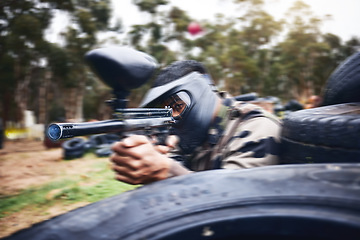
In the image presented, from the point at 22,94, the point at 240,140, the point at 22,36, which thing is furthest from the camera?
the point at 22,94

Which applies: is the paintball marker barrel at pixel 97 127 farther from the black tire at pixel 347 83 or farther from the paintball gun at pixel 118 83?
the black tire at pixel 347 83

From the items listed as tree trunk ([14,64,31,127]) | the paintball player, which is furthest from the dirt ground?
tree trunk ([14,64,31,127])

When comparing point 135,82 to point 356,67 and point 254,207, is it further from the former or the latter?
point 356,67

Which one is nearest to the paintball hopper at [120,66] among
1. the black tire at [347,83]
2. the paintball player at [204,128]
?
the paintball player at [204,128]

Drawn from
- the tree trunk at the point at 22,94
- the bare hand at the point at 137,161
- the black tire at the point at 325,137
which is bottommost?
the bare hand at the point at 137,161

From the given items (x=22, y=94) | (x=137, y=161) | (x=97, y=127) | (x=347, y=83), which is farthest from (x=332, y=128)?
(x=22, y=94)

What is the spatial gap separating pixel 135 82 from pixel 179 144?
865 mm

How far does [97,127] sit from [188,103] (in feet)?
2.36

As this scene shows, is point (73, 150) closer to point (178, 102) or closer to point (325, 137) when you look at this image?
point (178, 102)

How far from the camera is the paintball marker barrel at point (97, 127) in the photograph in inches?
43.4

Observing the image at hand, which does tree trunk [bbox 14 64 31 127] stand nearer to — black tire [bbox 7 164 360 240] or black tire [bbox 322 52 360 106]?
black tire [bbox 322 52 360 106]

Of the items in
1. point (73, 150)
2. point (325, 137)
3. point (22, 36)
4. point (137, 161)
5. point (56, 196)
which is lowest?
point (56, 196)

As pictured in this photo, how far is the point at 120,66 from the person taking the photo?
1203mm

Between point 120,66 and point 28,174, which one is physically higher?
point 120,66
